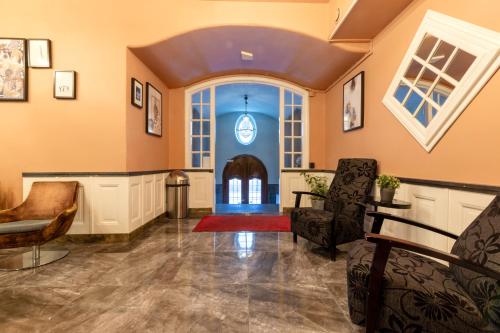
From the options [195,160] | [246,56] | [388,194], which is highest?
[246,56]

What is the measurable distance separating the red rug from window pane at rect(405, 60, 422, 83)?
8.03ft

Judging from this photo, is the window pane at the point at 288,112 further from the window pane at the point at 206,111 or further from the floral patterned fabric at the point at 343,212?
the floral patterned fabric at the point at 343,212

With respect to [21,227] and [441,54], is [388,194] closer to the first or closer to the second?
[441,54]

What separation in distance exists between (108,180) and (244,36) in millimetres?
2660

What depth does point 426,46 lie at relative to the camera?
213cm

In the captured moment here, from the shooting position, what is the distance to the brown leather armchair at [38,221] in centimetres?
222

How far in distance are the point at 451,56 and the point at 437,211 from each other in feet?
4.15

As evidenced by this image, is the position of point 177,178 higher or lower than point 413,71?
lower

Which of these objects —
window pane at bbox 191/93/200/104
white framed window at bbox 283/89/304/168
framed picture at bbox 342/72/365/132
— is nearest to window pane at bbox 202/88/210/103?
window pane at bbox 191/93/200/104

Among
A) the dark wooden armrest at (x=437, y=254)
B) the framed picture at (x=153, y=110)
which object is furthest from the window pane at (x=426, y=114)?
the framed picture at (x=153, y=110)

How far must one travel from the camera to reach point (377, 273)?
116 cm

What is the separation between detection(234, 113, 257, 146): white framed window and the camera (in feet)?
28.2

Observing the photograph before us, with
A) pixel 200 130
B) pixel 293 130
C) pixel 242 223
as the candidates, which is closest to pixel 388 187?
pixel 242 223

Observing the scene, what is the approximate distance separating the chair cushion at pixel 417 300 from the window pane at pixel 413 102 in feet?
4.98
